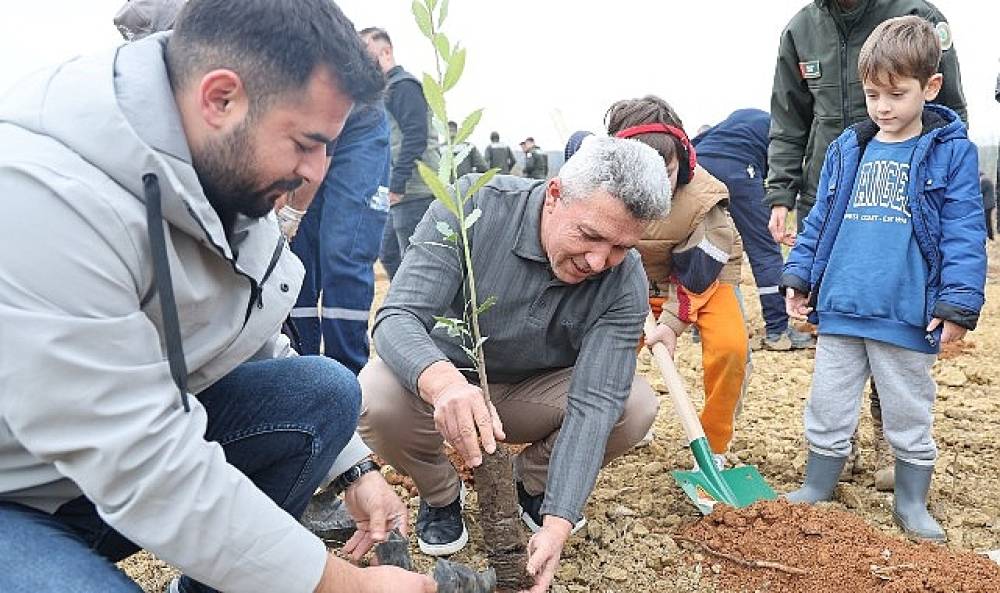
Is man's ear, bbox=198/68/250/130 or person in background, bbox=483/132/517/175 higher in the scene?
man's ear, bbox=198/68/250/130

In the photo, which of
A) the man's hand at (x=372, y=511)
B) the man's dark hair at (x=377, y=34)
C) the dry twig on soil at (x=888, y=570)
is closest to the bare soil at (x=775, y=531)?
the dry twig on soil at (x=888, y=570)

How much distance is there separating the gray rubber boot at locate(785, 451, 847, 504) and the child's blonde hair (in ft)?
3.93

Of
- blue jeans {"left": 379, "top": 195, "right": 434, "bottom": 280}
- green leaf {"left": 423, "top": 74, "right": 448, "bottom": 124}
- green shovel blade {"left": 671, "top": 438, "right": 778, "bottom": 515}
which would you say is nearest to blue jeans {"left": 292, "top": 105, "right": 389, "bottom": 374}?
green shovel blade {"left": 671, "top": 438, "right": 778, "bottom": 515}

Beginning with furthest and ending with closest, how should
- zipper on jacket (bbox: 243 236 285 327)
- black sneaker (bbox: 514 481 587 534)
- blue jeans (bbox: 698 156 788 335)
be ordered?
1. blue jeans (bbox: 698 156 788 335)
2. black sneaker (bbox: 514 481 587 534)
3. zipper on jacket (bbox: 243 236 285 327)

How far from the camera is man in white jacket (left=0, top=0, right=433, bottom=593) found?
3.87ft

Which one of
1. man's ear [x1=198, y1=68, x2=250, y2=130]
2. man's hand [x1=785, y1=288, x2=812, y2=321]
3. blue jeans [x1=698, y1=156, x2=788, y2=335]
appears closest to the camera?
man's ear [x1=198, y1=68, x2=250, y2=130]

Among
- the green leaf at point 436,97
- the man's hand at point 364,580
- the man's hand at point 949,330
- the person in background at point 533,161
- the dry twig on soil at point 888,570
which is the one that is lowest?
the person in background at point 533,161

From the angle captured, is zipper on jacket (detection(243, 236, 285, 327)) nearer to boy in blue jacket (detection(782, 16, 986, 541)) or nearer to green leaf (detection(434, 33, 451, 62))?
green leaf (detection(434, 33, 451, 62))

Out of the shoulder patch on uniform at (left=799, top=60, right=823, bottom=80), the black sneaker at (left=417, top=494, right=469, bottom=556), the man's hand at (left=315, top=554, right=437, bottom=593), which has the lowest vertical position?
the black sneaker at (left=417, top=494, right=469, bottom=556)

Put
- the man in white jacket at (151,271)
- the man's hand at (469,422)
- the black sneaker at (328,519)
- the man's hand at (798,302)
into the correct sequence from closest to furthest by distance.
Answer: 1. the man in white jacket at (151,271)
2. the man's hand at (469,422)
3. the black sneaker at (328,519)
4. the man's hand at (798,302)

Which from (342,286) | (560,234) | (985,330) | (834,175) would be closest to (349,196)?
(342,286)

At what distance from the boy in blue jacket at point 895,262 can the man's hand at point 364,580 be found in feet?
5.82

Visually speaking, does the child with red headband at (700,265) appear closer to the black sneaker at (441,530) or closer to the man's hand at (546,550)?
the black sneaker at (441,530)

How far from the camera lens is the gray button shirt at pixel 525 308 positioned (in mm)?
2160
